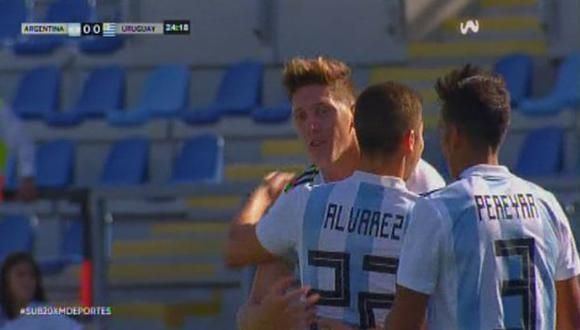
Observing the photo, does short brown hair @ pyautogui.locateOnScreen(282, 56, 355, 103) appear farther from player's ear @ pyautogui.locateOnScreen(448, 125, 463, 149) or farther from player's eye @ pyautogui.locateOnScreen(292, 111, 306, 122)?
player's ear @ pyautogui.locateOnScreen(448, 125, 463, 149)

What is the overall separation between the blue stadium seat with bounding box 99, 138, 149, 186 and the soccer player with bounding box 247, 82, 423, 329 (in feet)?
18.6

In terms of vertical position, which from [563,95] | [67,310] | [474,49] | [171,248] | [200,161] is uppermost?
[474,49]

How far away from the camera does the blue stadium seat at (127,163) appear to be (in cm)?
884

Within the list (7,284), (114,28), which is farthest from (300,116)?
(114,28)

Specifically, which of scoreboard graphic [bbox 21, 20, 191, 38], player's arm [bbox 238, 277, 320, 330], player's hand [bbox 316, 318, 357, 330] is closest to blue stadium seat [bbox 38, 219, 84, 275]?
scoreboard graphic [bbox 21, 20, 191, 38]

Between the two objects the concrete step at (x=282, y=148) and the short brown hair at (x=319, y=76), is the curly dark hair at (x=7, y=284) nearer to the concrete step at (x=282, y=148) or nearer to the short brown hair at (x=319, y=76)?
the concrete step at (x=282, y=148)

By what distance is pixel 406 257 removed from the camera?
2.95m

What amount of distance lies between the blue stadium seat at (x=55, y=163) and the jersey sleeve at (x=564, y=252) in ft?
19.8

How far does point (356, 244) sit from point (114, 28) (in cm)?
457

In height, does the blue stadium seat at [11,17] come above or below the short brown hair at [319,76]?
above

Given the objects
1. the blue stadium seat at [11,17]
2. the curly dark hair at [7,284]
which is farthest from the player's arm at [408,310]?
the blue stadium seat at [11,17]

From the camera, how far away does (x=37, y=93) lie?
9312mm

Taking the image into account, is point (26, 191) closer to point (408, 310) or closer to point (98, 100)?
point (98, 100)

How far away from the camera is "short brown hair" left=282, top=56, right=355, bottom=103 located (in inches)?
146
